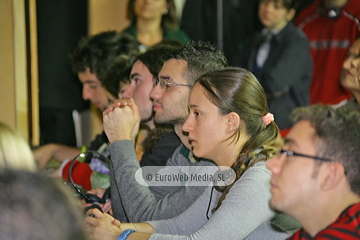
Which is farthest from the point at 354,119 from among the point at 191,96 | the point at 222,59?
the point at 222,59

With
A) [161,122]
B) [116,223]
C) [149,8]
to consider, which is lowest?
[116,223]

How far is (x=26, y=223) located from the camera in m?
0.78

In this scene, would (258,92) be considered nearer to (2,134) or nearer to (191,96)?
(191,96)

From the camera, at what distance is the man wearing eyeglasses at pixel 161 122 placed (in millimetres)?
1826

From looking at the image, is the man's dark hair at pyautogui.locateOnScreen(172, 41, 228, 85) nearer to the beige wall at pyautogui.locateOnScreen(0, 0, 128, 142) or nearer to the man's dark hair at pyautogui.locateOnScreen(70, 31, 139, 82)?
the man's dark hair at pyautogui.locateOnScreen(70, 31, 139, 82)

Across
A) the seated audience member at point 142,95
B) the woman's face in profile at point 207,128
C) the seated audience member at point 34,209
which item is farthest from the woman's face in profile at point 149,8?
the seated audience member at point 34,209

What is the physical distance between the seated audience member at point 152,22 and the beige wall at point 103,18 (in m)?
0.20

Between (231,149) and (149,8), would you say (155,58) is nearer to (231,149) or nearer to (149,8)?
(231,149)

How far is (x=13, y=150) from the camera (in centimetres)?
147

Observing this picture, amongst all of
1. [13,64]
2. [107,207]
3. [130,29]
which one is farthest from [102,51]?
A: [107,207]

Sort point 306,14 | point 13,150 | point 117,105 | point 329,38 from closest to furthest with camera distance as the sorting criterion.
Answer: point 13,150
point 117,105
point 329,38
point 306,14

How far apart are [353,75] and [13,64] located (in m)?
1.85

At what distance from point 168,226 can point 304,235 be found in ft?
1.83

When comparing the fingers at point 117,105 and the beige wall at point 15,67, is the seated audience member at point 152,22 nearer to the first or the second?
the beige wall at point 15,67
